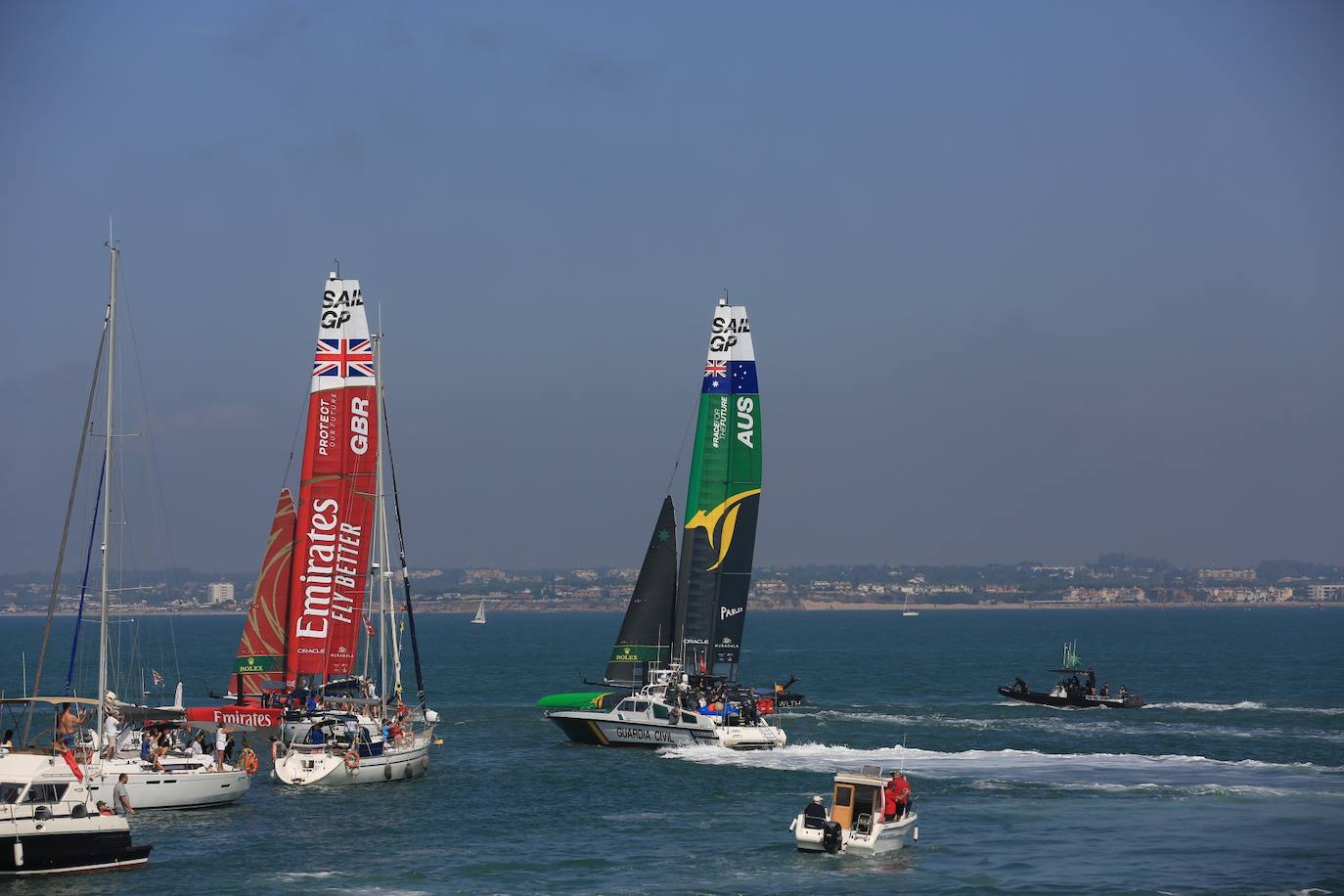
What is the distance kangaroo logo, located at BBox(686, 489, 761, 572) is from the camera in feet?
236

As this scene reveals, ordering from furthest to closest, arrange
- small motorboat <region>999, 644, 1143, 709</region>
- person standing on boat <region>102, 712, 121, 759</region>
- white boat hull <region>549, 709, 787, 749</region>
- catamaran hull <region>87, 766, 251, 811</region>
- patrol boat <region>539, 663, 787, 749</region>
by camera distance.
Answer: small motorboat <region>999, 644, 1143, 709</region>, patrol boat <region>539, 663, 787, 749</region>, white boat hull <region>549, 709, 787, 749</region>, catamaran hull <region>87, 766, 251, 811</region>, person standing on boat <region>102, 712, 121, 759</region>

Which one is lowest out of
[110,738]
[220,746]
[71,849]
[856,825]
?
[71,849]

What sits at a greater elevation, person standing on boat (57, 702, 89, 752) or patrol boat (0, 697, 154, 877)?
person standing on boat (57, 702, 89, 752)

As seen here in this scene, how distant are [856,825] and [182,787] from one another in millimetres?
19669

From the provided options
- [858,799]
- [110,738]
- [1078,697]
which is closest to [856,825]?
[858,799]

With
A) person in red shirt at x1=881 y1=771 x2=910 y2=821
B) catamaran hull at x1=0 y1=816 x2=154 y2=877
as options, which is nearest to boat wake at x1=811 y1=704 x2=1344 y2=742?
person in red shirt at x1=881 y1=771 x2=910 y2=821

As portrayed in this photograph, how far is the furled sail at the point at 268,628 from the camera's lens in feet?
228

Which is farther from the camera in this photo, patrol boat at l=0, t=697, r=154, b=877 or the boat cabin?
the boat cabin

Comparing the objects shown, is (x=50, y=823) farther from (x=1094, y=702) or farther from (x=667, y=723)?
(x=1094, y=702)

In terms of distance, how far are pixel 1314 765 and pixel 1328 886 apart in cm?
2231

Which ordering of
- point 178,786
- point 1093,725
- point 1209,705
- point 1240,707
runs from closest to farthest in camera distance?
point 178,786 < point 1093,725 < point 1240,707 < point 1209,705

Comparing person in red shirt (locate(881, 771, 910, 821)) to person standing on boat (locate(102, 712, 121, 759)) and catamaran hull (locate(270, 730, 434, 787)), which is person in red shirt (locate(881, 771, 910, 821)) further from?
person standing on boat (locate(102, 712, 121, 759))

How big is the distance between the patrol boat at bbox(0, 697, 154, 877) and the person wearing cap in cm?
1648

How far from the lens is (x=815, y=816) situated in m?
42.4
